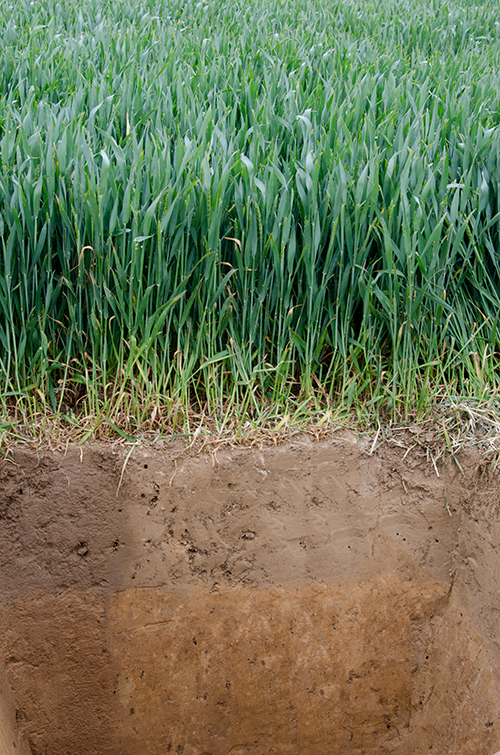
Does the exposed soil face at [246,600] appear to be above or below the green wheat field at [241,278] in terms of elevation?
below

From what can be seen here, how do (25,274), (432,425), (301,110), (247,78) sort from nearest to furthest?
(25,274) → (432,425) → (301,110) → (247,78)

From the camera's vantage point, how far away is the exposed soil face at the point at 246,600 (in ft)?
4.47

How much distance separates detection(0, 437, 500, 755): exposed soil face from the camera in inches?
53.6

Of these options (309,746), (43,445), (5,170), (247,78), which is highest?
(247,78)

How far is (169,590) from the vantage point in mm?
1373

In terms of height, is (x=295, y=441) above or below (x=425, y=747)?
above

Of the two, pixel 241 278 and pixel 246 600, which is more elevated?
pixel 241 278

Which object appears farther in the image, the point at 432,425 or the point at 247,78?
the point at 247,78

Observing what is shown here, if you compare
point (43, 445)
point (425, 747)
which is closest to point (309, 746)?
point (425, 747)

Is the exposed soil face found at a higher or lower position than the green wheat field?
lower

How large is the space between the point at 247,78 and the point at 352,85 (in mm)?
430

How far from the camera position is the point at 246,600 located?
4.58ft

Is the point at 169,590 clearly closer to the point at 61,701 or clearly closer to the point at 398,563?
the point at 61,701

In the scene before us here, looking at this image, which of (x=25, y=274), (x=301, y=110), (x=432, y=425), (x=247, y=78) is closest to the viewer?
(x=25, y=274)
